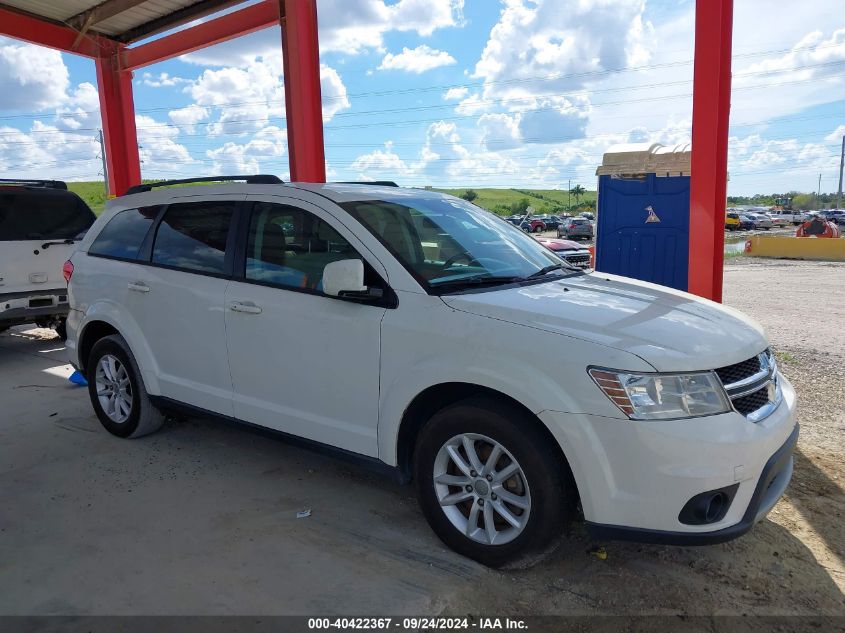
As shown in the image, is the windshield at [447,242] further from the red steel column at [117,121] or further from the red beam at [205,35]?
the red steel column at [117,121]

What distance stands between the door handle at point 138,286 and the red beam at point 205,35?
689 centimetres

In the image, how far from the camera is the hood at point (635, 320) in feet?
8.66

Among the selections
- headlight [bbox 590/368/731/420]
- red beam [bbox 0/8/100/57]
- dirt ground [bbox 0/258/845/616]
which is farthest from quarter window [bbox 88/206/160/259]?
red beam [bbox 0/8/100/57]

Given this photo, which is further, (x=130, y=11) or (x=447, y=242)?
(x=130, y=11)

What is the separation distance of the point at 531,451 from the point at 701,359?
787mm

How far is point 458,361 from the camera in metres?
2.88

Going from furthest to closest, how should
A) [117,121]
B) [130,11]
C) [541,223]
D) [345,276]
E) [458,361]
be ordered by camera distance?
[541,223] → [117,121] → [130,11] → [345,276] → [458,361]

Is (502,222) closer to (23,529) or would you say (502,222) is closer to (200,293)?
(200,293)

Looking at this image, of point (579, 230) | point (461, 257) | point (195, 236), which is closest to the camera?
point (461, 257)

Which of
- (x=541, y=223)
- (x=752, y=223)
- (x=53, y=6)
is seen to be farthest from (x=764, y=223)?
(x=53, y=6)

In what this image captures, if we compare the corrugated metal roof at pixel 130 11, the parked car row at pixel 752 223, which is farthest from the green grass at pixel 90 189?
the corrugated metal roof at pixel 130 11

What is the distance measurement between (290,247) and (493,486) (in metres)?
1.78

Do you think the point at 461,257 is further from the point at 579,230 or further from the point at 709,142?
the point at 579,230

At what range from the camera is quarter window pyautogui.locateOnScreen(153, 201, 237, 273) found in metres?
4.02
